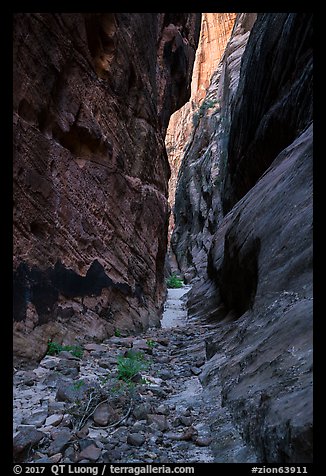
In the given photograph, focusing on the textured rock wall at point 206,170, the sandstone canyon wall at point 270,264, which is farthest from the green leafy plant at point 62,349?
the textured rock wall at point 206,170

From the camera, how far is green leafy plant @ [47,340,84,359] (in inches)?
204

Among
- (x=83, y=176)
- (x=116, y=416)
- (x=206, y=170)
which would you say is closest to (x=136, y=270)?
(x=83, y=176)

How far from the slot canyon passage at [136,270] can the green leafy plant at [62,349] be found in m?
0.03

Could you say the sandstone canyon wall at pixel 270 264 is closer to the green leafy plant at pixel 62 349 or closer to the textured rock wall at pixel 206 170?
the green leafy plant at pixel 62 349

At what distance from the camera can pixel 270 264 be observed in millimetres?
5344

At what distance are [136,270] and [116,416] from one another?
6.30m

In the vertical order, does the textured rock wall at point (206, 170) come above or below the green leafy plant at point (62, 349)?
above

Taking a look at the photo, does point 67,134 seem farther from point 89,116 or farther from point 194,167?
point 194,167

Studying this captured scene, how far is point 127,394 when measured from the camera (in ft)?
12.9

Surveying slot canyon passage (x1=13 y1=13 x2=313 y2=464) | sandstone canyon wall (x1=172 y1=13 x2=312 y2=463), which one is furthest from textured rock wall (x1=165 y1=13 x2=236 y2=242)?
slot canyon passage (x1=13 y1=13 x2=313 y2=464)

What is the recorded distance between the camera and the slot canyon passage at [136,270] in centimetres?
307

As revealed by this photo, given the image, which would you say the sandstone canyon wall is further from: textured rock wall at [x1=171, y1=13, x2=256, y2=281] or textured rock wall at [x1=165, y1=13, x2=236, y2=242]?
textured rock wall at [x1=165, y1=13, x2=236, y2=242]

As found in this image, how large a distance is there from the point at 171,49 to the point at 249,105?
4.26 m

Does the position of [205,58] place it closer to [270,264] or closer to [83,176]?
[83,176]
